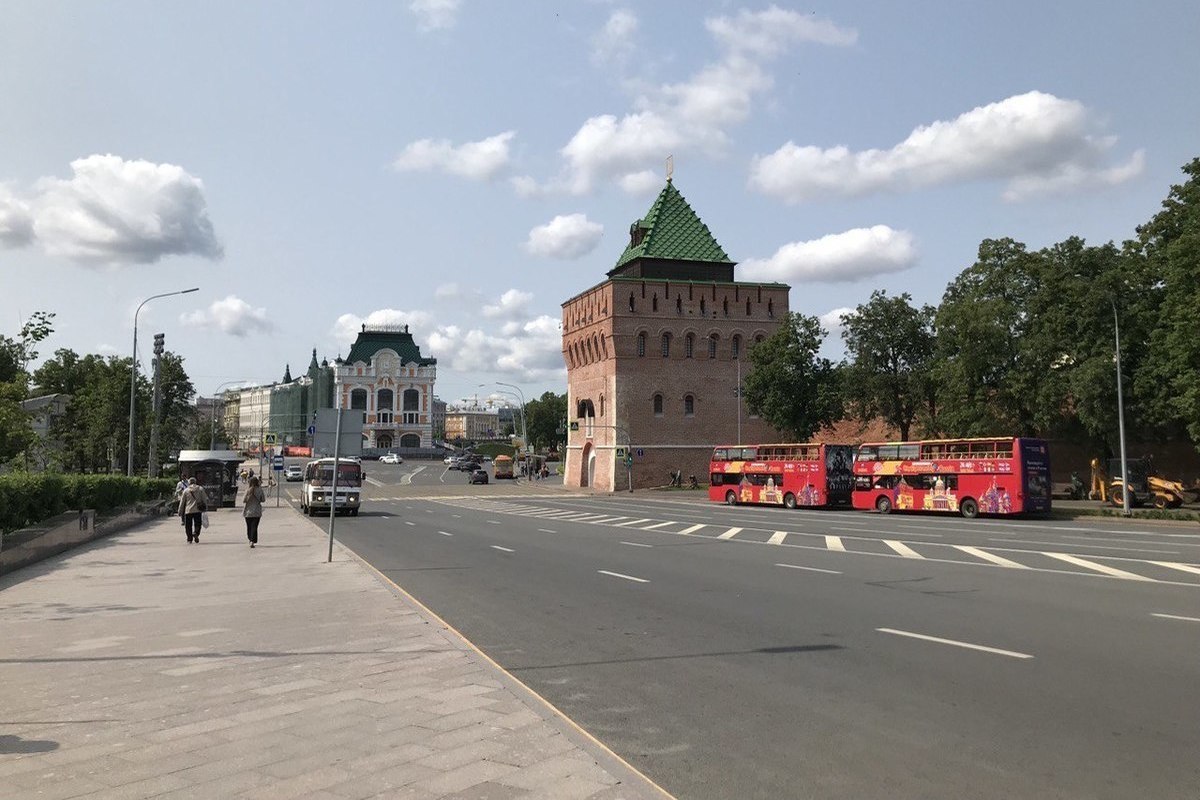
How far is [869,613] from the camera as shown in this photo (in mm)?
11727

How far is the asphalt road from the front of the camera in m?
5.80

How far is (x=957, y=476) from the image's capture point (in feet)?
121

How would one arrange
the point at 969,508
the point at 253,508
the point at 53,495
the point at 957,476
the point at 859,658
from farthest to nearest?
the point at 957,476 → the point at 969,508 → the point at 253,508 → the point at 53,495 → the point at 859,658

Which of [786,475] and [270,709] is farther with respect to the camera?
[786,475]

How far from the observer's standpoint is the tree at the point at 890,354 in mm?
53000

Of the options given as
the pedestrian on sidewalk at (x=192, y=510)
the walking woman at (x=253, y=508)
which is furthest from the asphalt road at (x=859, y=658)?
the pedestrian on sidewalk at (x=192, y=510)

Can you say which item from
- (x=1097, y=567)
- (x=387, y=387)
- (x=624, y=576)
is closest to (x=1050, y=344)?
(x=1097, y=567)

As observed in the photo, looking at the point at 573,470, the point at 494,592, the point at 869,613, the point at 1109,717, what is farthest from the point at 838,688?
the point at 573,470

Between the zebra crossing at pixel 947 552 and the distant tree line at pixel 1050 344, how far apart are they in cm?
1788

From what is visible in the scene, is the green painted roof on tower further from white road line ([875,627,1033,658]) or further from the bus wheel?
white road line ([875,627,1033,658])

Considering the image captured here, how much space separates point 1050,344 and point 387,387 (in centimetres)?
13328

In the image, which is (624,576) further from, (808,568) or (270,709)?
(270,709)

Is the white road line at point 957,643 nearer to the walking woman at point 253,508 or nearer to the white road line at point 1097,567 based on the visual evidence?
the white road line at point 1097,567

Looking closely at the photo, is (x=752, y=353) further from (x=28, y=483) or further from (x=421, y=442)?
(x=421, y=442)
